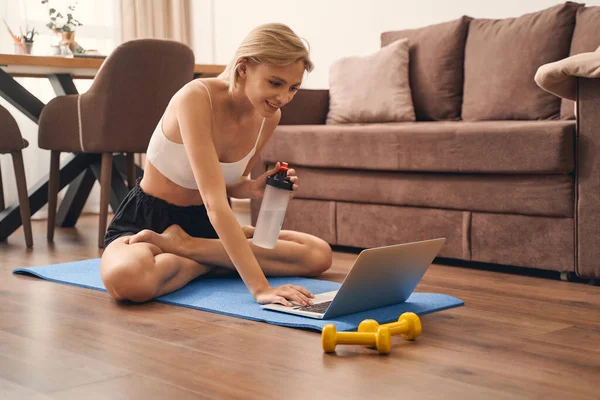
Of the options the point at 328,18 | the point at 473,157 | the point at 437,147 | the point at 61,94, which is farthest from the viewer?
the point at 328,18

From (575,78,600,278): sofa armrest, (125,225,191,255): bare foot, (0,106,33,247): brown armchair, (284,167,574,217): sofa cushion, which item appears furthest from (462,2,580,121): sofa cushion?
(0,106,33,247): brown armchair

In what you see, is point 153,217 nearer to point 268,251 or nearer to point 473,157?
point 268,251

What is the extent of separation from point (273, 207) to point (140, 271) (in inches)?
14.5

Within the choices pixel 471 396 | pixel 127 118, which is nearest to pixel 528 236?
pixel 471 396

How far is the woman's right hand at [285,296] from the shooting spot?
1.86m

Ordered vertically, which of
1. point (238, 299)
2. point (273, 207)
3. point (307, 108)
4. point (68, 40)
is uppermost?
point (68, 40)

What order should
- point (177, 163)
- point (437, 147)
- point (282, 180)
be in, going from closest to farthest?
point (282, 180)
point (177, 163)
point (437, 147)

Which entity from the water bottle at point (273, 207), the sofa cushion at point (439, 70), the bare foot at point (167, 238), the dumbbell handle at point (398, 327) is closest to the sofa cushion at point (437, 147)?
the sofa cushion at point (439, 70)

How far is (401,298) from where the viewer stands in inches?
77.3

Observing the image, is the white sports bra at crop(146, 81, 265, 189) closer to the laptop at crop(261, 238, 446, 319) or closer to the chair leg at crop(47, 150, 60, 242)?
the laptop at crop(261, 238, 446, 319)

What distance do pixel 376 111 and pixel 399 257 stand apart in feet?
6.08

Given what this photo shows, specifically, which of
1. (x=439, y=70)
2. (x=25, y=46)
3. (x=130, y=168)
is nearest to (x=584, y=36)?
(x=439, y=70)

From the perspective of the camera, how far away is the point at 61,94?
12.1 ft

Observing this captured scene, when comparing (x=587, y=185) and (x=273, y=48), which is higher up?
(x=273, y=48)
